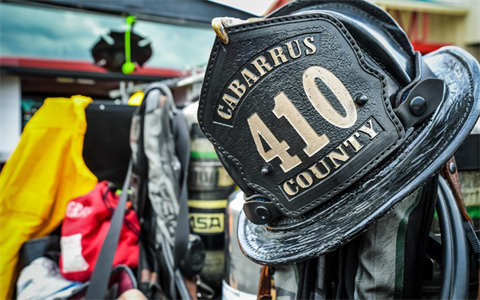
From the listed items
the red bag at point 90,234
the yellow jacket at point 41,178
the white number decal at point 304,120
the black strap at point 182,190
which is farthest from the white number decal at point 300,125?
the yellow jacket at point 41,178

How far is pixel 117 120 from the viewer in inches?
51.9

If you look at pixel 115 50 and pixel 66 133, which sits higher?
pixel 115 50

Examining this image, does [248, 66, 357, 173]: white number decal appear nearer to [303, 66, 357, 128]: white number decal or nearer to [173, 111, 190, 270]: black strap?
[303, 66, 357, 128]: white number decal

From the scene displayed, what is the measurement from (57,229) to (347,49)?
120cm

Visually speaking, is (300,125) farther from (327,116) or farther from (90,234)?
(90,234)

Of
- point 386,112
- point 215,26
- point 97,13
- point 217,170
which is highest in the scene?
point 97,13

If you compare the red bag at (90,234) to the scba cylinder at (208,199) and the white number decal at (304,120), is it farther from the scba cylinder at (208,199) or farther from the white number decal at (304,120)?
the white number decal at (304,120)

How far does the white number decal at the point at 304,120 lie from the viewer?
368mm

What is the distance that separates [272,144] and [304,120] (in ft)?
0.16

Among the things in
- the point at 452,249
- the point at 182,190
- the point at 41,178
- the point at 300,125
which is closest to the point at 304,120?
the point at 300,125

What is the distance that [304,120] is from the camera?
38 centimetres

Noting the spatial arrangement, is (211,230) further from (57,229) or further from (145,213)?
(57,229)

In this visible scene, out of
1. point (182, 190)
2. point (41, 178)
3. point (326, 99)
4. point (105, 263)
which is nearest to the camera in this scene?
point (326, 99)

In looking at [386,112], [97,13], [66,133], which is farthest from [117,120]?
[386,112]
